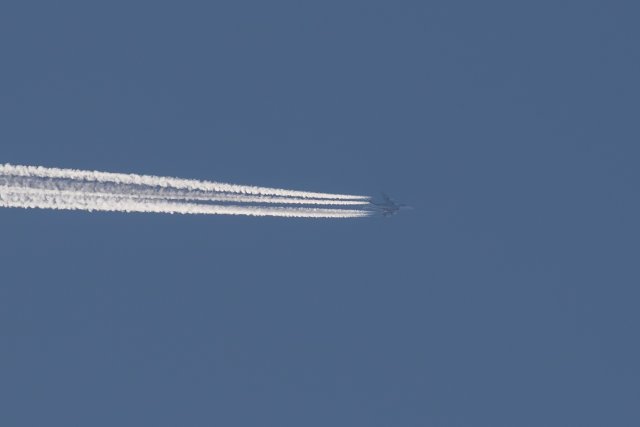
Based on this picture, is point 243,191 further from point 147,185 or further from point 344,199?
point 344,199

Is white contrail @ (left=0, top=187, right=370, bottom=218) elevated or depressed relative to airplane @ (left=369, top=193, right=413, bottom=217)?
A: depressed

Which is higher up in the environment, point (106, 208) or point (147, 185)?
point (147, 185)

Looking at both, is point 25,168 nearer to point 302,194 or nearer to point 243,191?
point 243,191

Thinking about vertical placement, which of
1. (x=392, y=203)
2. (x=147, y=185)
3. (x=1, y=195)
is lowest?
(x=1, y=195)

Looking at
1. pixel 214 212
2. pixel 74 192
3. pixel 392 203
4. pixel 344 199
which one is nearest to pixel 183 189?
pixel 214 212

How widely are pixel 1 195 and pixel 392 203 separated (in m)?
47.0

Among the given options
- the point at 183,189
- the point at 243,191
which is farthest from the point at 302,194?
the point at 183,189

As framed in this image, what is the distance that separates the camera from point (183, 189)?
232ft

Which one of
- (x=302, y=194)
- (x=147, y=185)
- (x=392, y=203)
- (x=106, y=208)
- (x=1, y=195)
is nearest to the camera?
(x=1, y=195)

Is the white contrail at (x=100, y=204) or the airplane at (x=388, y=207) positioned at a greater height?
the airplane at (x=388, y=207)

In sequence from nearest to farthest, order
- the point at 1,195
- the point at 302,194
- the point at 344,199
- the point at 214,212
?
the point at 1,195
the point at 214,212
the point at 302,194
the point at 344,199

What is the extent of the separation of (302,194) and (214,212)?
1120 cm

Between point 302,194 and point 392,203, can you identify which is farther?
point 392,203

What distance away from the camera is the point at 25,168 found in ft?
201
